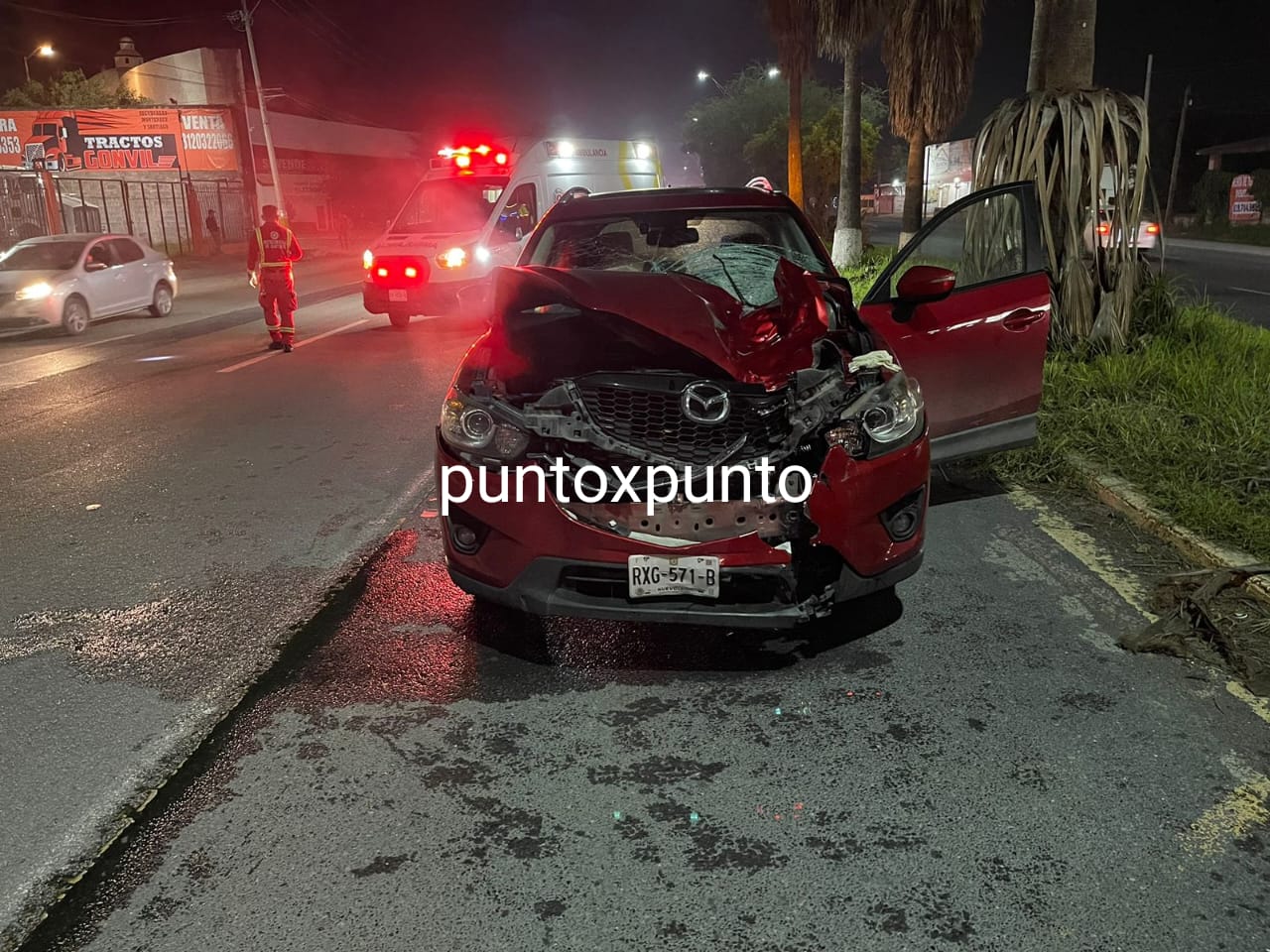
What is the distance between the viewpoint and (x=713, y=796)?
2863 mm

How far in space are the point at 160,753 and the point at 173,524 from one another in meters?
2.65

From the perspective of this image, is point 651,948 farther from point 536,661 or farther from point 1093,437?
point 1093,437

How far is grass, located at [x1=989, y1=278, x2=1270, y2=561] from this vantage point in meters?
4.91

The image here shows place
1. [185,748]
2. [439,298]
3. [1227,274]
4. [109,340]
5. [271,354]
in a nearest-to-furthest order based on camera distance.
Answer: [185,748] < [271,354] < [439,298] < [109,340] < [1227,274]

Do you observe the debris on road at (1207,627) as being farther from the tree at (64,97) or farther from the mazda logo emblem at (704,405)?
the tree at (64,97)

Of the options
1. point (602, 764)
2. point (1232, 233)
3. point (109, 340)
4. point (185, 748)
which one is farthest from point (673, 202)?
point (1232, 233)

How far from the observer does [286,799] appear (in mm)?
2889

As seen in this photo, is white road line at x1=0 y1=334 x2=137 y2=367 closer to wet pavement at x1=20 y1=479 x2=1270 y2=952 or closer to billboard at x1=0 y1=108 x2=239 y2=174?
wet pavement at x1=20 y1=479 x2=1270 y2=952

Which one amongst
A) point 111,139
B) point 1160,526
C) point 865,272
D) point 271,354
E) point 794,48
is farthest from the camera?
point 111,139

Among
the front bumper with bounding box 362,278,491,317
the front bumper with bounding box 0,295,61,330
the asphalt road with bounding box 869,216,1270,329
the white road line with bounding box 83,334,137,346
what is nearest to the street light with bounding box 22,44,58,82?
the front bumper with bounding box 0,295,61,330

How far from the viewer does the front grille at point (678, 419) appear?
338 centimetres

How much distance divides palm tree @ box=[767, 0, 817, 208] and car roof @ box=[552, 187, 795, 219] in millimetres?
22239

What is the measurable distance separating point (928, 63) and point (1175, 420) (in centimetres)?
1840

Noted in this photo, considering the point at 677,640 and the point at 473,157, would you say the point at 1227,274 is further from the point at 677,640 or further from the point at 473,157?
the point at 677,640
